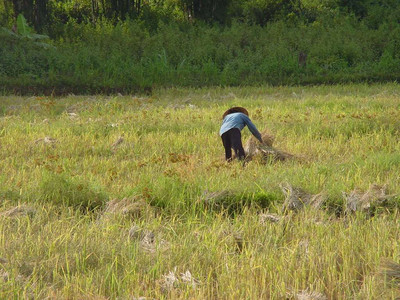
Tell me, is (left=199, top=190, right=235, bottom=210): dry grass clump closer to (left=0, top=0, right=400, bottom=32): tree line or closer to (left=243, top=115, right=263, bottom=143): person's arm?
(left=243, top=115, right=263, bottom=143): person's arm

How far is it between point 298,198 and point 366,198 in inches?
20.1

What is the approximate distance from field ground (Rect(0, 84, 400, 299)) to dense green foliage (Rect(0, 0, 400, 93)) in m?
5.31

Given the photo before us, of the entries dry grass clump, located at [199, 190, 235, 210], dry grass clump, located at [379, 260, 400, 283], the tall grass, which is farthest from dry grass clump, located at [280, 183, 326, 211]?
the tall grass

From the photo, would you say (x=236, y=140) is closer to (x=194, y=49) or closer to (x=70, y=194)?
(x=70, y=194)

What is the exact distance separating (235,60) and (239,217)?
1087 centimetres

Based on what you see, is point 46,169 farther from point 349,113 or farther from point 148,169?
point 349,113

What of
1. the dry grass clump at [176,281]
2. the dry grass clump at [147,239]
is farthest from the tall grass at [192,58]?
the dry grass clump at [176,281]

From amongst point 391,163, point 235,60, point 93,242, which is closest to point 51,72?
point 235,60

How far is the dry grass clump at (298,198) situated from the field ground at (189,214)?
0.07 metres

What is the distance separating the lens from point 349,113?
8953 millimetres

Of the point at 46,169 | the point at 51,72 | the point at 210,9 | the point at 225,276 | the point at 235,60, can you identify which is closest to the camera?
the point at 225,276

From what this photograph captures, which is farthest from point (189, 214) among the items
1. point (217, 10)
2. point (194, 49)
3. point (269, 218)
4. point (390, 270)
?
point (217, 10)

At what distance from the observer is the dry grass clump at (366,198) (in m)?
4.38

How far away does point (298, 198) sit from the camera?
4539mm
